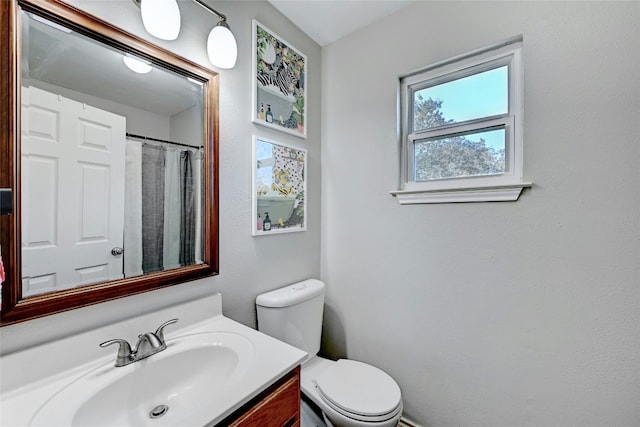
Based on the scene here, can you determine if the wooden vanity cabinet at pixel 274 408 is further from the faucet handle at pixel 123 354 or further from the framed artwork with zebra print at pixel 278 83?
the framed artwork with zebra print at pixel 278 83

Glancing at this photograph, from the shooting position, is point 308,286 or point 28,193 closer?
point 28,193

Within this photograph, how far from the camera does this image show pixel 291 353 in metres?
0.88

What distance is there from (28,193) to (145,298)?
18.0 inches

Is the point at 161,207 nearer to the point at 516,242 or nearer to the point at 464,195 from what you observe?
the point at 464,195

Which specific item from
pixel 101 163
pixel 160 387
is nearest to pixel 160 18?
pixel 101 163

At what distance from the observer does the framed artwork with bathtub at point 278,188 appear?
1339mm

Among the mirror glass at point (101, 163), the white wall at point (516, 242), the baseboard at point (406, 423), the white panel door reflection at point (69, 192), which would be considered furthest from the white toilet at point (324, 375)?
the white panel door reflection at point (69, 192)

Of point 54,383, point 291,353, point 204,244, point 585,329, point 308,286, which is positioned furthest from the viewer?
point 308,286

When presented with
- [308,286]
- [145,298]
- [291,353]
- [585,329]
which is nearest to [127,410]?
[145,298]

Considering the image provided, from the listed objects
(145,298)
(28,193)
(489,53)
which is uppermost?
(489,53)

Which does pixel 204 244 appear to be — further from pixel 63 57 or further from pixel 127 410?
pixel 63 57

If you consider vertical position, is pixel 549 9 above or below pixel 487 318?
above

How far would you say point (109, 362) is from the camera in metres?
0.83

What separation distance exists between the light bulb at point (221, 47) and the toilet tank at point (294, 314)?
3.53 feet
